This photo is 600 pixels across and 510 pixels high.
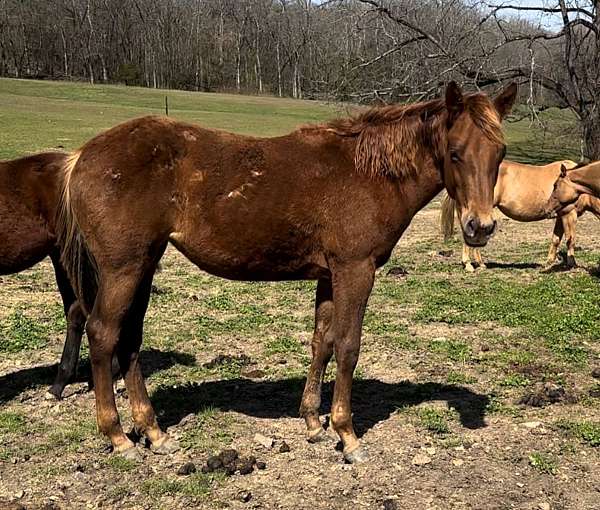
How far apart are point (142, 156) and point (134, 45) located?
86.2 meters

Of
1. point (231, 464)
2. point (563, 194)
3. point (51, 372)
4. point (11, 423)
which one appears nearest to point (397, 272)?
point (563, 194)

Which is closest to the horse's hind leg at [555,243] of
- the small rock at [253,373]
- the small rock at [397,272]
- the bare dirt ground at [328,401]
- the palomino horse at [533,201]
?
the palomino horse at [533,201]

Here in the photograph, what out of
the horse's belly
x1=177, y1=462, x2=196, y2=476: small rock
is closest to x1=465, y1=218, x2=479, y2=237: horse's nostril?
the horse's belly

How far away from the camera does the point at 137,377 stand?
4227mm

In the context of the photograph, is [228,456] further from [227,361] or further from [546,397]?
[546,397]

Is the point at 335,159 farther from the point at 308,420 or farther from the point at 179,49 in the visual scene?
the point at 179,49

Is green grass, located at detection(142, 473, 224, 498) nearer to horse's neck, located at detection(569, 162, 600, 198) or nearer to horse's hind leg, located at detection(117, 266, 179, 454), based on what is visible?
horse's hind leg, located at detection(117, 266, 179, 454)

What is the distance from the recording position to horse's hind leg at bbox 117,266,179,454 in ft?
13.7

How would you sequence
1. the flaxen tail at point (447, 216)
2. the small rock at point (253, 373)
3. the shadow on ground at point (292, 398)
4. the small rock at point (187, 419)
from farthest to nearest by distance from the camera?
the flaxen tail at point (447, 216), the small rock at point (253, 373), the shadow on ground at point (292, 398), the small rock at point (187, 419)

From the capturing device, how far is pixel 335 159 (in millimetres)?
4020

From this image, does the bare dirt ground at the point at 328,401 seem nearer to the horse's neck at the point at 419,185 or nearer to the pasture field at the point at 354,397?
the pasture field at the point at 354,397

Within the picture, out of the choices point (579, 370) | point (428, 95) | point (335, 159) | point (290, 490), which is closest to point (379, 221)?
point (335, 159)

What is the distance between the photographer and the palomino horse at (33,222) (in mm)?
4773

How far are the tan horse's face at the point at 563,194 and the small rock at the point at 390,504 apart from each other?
6967mm
